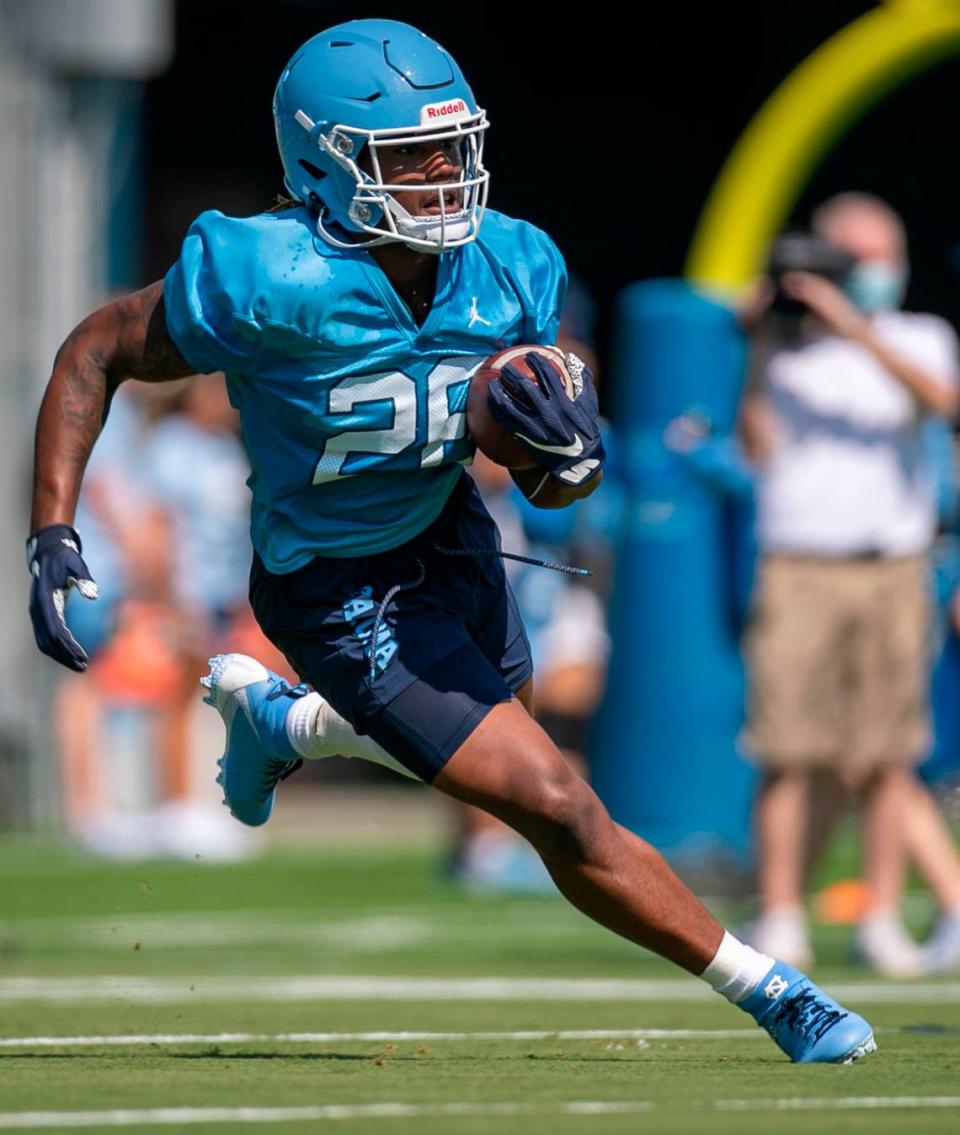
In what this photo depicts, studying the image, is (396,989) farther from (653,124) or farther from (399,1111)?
(653,124)

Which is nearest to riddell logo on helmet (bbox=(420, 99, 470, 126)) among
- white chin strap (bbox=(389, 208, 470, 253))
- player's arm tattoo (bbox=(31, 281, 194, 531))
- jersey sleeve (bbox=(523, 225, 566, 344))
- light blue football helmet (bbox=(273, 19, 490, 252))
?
light blue football helmet (bbox=(273, 19, 490, 252))

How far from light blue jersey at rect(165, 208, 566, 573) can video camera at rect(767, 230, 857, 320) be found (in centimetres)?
283

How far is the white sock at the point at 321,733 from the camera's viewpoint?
211 inches

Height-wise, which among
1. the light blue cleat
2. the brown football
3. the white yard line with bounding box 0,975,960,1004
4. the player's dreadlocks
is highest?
the player's dreadlocks

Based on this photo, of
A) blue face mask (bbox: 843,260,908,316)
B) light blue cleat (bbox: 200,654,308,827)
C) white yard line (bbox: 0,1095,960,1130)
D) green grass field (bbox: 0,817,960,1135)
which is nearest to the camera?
white yard line (bbox: 0,1095,960,1130)

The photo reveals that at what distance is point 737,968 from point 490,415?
114 cm

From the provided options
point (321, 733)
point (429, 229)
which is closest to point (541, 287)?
point (429, 229)

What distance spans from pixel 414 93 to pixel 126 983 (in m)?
2.88

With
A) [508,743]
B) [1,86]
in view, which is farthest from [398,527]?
[1,86]

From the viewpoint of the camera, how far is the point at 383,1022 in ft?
19.5

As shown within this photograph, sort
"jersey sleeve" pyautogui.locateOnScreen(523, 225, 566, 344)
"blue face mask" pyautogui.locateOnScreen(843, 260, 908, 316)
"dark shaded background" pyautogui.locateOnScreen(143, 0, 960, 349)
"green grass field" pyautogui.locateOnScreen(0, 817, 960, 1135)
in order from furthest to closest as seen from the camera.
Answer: "dark shaded background" pyautogui.locateOnScreen(143, 0, 960, 349)
"blue face mask" pyautogui.locateOnScreen(843, 260, 908, 316)
"jersey sleeve" pyautogui.locateOnScreen(523, 225, 566, 344)
"green grass field" pyautogui.locateOnScreen(0, 817, 960, 1135)

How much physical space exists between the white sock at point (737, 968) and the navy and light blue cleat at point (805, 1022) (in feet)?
0.05

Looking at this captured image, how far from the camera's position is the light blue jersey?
16.4ft

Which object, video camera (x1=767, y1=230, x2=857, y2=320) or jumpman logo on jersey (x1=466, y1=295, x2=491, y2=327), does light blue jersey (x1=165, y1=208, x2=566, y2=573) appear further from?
video camera (x1=767, y1=230, x2=857, y2=320)
